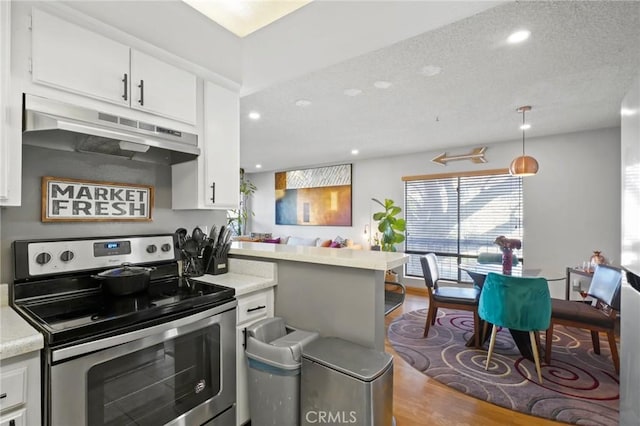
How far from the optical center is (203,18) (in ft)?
6.23

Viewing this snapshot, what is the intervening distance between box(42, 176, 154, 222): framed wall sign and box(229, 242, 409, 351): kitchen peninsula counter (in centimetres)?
78

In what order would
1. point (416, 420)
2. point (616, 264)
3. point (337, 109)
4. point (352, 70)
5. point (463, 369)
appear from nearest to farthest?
point (416, 420) → point (352, 70) → point (463, 369) → point (337, 109) → point (616, 264)

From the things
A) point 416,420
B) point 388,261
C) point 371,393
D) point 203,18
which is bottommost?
point 416,420

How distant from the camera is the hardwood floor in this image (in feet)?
6.55

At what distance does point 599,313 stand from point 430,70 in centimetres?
256

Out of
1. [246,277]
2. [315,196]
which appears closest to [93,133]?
[246,277]

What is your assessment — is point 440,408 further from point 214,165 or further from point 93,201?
point 93,201

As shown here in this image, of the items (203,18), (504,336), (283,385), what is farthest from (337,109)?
(504,336)

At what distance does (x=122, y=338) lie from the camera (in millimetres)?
1150

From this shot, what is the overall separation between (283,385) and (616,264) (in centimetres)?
470

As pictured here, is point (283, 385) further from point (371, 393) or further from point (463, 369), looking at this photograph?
point (463, 369)

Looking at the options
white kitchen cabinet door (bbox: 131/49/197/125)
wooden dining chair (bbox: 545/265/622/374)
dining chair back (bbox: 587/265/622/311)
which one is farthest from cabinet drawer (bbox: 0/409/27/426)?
dining chair back (bbox: 587/265/622/311)

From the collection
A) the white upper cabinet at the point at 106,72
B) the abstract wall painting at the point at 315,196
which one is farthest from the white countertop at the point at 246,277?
the abstract wall painting at the point at 315,196

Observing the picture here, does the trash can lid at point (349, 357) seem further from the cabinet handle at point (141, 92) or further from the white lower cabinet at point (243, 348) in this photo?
the cabinet handle at point (141, 92)
